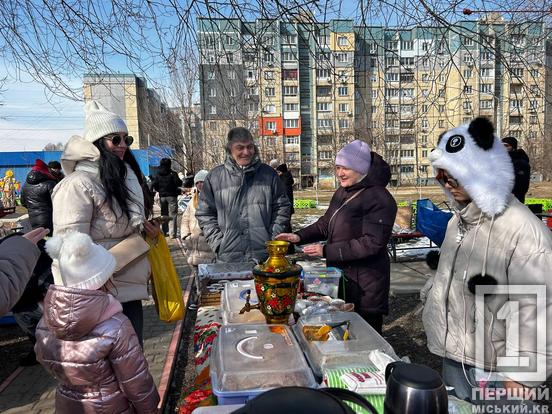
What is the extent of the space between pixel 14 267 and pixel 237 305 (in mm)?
1074

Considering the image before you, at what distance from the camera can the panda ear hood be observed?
1.74 metres

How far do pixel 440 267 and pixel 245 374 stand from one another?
1.18 meters

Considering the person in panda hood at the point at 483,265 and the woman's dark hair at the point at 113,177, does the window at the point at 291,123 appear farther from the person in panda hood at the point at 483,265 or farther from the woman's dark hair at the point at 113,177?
the person in panda hood at the point at 483,265

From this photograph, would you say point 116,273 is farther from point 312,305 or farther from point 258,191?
point 258,191

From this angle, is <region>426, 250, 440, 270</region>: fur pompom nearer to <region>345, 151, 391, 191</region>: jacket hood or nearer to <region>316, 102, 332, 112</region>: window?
<region>345, 151, 391, 191</region>: jacket hood

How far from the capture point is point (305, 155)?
53031 millimetres

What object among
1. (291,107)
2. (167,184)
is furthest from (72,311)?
(291,107)

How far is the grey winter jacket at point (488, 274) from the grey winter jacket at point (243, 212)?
1624mm

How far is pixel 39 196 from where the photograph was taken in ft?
17.8

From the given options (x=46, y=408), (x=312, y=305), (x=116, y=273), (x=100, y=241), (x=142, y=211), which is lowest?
(x=46, y=408)

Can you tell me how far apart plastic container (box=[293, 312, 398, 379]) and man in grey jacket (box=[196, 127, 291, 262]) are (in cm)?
162

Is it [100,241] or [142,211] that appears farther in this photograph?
[142,211]

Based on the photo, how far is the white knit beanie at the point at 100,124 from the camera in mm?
2344

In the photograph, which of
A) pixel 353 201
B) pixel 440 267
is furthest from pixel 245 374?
pixel 353 201
